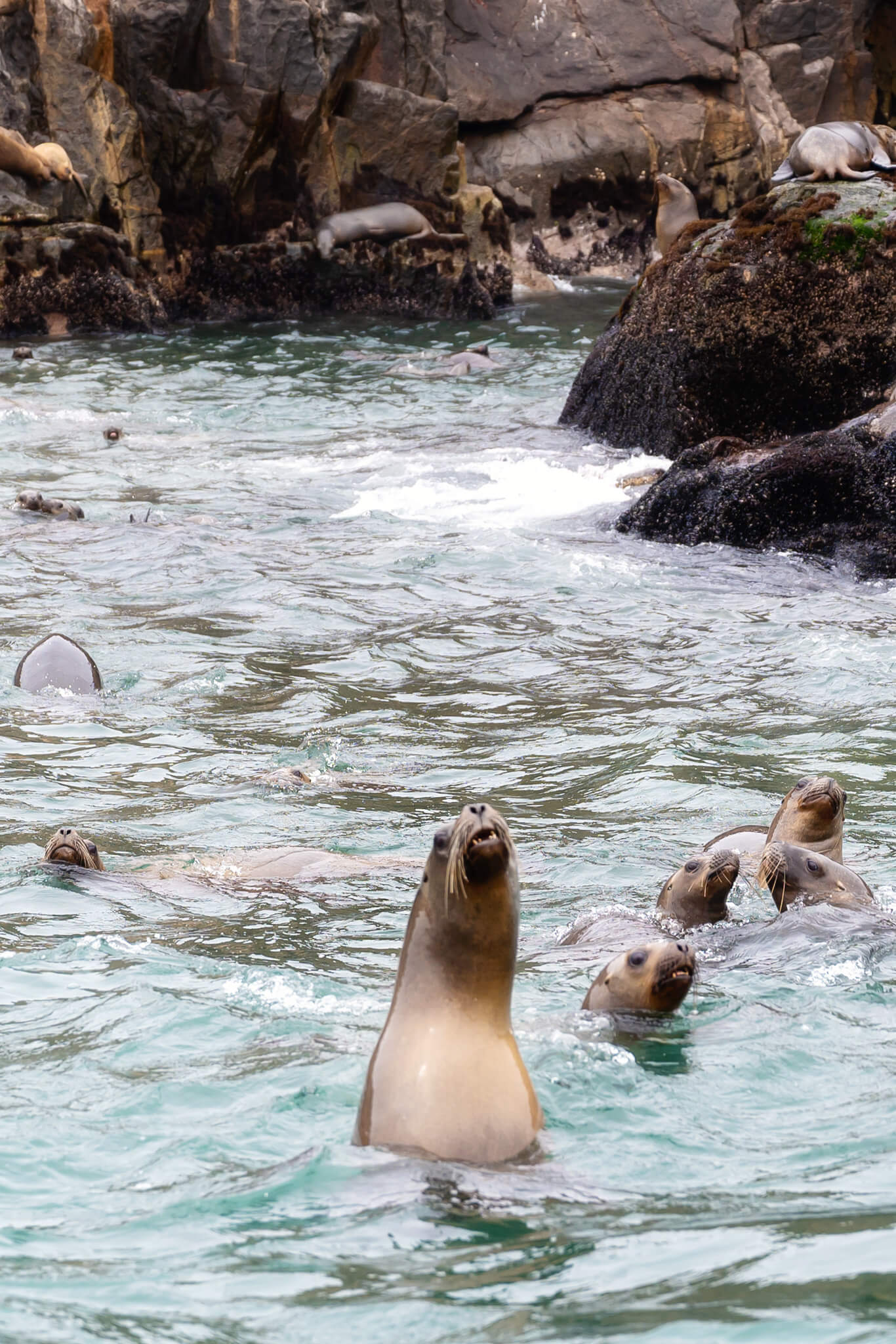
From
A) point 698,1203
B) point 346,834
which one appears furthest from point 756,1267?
point 346,834

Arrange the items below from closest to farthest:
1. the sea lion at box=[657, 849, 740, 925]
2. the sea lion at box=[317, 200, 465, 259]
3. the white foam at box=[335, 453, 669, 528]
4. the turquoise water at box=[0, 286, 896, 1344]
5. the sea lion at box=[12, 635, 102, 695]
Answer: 1. the turquoise water at box=[0, 286, 896, 1344]
2. the sea lion at box=[657, 849, 740, 925]
3. the sea lion at box=[12, 635, 102, 695]
4. the white foam at box=[335, 453, 669, 528]
5. the sea lion at box=[317, 200, 465, 259]

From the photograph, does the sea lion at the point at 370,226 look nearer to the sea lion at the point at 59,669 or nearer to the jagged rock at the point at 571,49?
the jagged rock at the point at 571,49

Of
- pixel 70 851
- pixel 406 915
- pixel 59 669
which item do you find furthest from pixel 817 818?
pixel 59 669

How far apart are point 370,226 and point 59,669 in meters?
15.2

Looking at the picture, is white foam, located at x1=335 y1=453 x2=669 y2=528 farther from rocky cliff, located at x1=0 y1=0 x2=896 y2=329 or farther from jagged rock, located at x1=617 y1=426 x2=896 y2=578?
rocky cliff, located at x1=0 y1=0 x2=896 y2=329

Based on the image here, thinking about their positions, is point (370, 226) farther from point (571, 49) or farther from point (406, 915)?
point (406, 915)

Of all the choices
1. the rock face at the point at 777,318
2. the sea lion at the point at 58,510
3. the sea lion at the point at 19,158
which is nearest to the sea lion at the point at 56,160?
the sea lion at the point at 19,158

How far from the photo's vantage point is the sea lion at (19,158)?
19.1 metres

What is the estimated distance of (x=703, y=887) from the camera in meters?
5.01

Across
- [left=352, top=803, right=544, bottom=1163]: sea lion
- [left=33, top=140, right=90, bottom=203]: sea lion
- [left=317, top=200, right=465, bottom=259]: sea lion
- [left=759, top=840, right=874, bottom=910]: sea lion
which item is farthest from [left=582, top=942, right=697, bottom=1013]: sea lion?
[left=317, top=200, right=465, bottom=259]: sea lion

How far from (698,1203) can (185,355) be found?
16972 mm

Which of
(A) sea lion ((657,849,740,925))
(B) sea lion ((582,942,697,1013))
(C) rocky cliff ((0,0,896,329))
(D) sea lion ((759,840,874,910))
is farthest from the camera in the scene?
(C) rocky cliff ((0,0,896,329))

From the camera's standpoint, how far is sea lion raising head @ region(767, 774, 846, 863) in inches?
220

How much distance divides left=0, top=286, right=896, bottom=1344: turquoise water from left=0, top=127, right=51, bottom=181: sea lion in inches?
285
